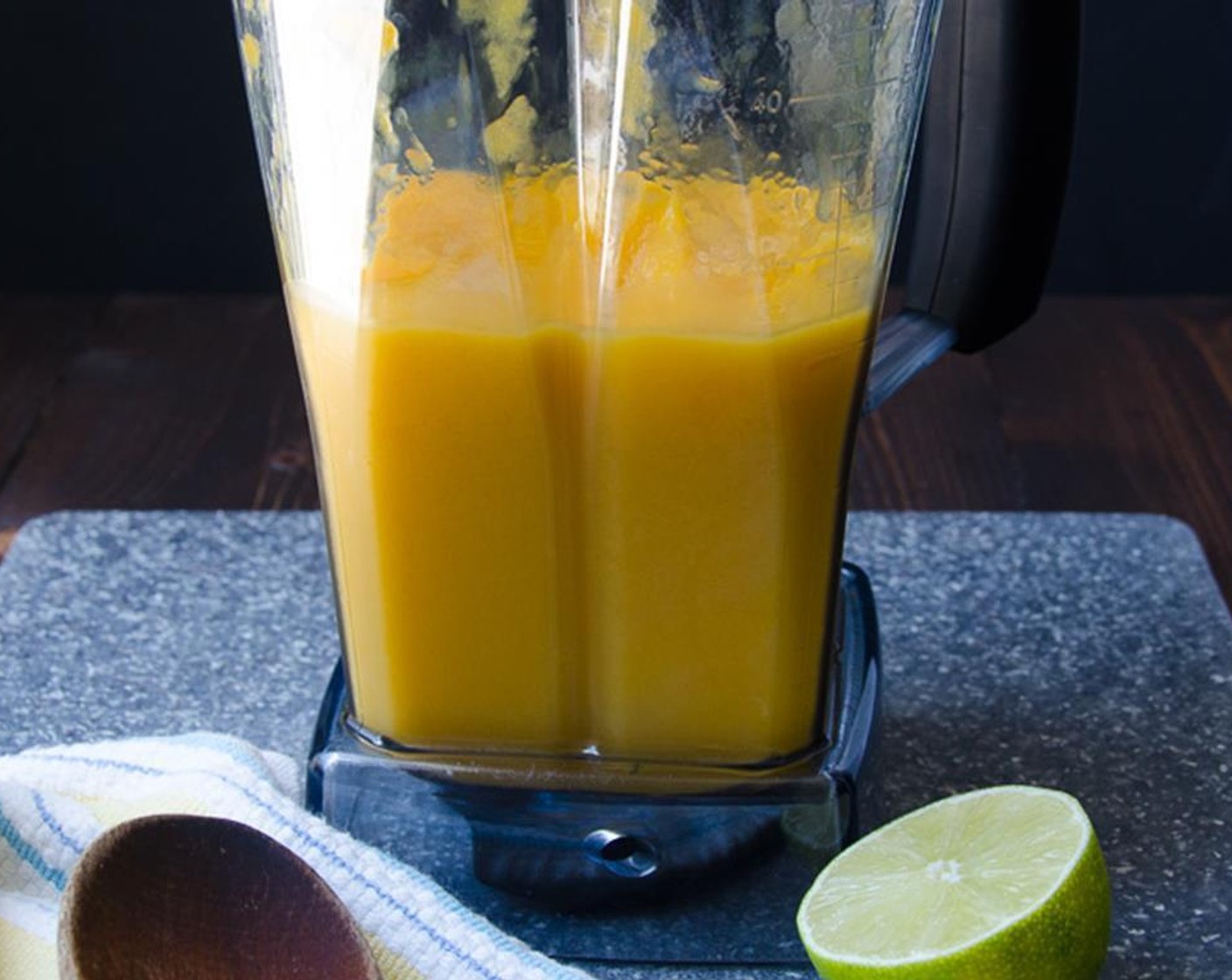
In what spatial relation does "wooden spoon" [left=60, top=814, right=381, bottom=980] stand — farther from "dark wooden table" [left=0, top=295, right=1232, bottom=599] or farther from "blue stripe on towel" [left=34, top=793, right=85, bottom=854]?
"dark wooden table" [left=0, top=295, right=1232, bottom=599]

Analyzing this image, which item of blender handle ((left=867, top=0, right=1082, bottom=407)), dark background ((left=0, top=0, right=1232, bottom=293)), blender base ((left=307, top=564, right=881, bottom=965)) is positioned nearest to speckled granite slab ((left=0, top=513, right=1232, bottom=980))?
blender base ((left=307, top=564, right=881, bottom=965))

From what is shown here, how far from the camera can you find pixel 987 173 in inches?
23.4

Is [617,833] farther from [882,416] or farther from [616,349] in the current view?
[882,416]

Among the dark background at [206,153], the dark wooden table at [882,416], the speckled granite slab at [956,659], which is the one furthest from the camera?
the dark background at [206,153]

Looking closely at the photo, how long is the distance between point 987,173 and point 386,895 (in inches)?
10.4

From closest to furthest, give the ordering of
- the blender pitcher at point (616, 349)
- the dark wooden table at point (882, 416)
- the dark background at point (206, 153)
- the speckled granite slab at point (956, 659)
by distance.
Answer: the blender pitcher at point (616, 349), the speckled granite slab at point (956, 659), the dark wooden table at point (882, 416), the dark background at point (206, 153)

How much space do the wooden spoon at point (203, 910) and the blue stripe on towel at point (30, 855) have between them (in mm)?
61

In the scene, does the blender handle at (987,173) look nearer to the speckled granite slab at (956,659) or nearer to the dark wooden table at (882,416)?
the speckled granite slab at (956,659)

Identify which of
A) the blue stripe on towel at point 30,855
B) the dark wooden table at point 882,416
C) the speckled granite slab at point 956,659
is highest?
the blue stripe on towel at point 30,855

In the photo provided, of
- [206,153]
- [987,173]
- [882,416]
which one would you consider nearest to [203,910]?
[987,173]

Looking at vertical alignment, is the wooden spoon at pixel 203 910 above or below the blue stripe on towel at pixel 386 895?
above

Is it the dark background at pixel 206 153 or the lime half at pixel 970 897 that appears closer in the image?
the lime half at pixel 970 897

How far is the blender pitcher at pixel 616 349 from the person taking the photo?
1.65 ft

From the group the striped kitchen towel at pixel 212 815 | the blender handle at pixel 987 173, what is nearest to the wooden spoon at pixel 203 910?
the striped kitchen towel at pixel 212 815
